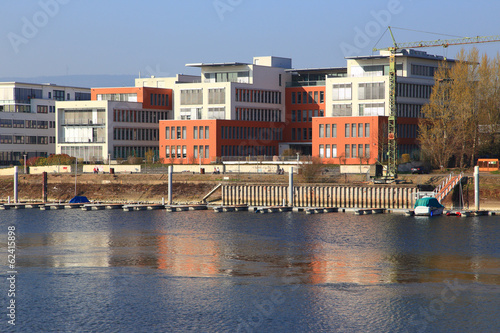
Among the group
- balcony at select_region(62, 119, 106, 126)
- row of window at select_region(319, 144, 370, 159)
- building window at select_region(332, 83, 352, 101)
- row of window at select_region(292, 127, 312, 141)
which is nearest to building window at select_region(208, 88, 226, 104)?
row of window at select_region(292, 127, 312, 141)

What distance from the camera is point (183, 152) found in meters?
154

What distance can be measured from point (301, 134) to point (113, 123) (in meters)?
40.3

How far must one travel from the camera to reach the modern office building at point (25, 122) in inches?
6860

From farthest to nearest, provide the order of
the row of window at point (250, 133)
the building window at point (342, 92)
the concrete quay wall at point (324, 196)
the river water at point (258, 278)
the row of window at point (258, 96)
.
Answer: the row of window at point (258, 96) → the row of window at point (250, 133) → the building window at point (342, 92) → the concrete quay wall at point (324, 196) → the river water at point (258, 278)

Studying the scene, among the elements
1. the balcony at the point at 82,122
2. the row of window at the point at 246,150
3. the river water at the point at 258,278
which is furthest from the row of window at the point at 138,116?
the river water at the point at 258,278

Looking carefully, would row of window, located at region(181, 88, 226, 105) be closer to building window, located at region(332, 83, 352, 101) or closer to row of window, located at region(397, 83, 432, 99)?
building window, located at region(332, 83, 352, 101)

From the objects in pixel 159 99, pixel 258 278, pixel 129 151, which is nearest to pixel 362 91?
pixel 159 99

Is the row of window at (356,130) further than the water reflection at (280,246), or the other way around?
the row of window at (356,130)

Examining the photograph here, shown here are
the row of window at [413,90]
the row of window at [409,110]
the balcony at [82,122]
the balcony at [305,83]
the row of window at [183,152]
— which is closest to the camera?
the row of window at [413,90]

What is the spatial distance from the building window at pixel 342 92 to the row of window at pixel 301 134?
53.9 feet

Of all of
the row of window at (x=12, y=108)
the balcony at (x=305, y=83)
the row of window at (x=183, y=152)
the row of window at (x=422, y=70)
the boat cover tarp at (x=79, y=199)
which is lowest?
the boat cover tarp at (x=79, y=199)

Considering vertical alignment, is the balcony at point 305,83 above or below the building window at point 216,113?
above

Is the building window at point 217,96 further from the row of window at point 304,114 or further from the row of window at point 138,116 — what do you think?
the row of window at point 304,114

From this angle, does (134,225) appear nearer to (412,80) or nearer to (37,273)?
(37,273)
